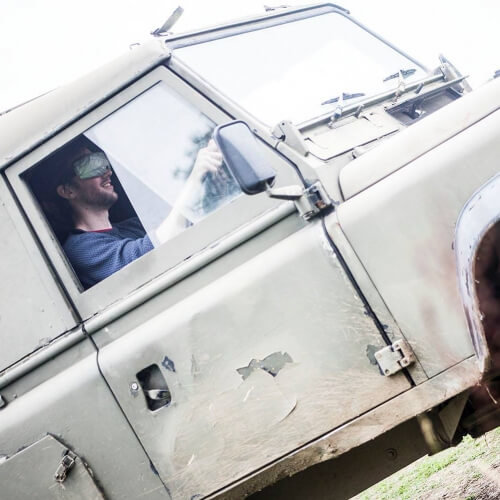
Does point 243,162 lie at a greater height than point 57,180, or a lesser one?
lesser

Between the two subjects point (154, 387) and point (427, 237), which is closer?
point (427, 237)

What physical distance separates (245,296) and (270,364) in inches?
10.4

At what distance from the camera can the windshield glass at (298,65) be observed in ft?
7.77

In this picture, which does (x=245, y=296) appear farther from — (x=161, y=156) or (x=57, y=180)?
(x=57, y=180)

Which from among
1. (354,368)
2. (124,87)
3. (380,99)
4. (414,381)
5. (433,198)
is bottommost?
(414,381)

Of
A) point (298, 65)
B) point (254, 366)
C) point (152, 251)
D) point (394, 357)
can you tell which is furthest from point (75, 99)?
point (394, 357)

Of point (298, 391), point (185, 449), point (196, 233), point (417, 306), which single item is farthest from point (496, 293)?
point (185, 449)

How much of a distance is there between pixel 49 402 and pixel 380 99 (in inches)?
79.0

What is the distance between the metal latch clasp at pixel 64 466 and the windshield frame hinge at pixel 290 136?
1.50 metres

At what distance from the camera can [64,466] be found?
2.19 metres

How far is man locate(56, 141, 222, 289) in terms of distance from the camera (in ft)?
7.24

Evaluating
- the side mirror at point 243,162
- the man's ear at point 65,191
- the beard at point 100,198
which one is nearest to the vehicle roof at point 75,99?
the man's ear at point 65,191

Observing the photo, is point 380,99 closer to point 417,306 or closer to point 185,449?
point 417,306

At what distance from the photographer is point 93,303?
2.27 meters
